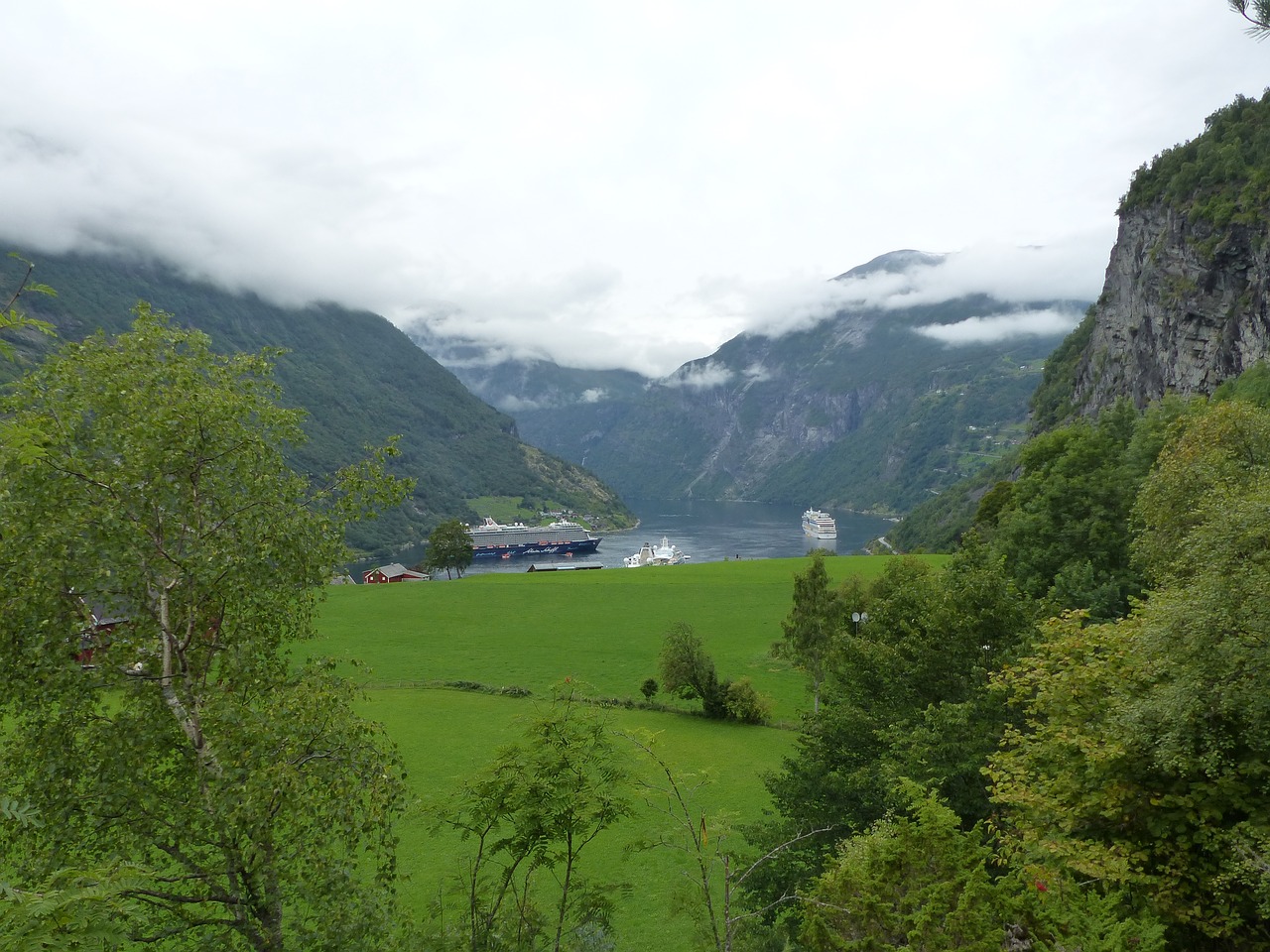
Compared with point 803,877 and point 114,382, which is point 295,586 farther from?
point 803,877

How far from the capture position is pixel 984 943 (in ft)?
25.2

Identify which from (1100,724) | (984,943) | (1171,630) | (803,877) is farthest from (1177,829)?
(803,877)

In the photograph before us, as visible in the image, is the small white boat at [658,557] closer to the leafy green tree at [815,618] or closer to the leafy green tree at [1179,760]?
the leafy green tree at [815,618]

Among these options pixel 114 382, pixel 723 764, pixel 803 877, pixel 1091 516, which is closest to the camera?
pixel 114 382

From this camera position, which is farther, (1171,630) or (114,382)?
(1171,630)

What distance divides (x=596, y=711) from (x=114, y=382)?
25.5ft

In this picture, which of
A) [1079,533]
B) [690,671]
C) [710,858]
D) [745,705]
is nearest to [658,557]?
[690,671]

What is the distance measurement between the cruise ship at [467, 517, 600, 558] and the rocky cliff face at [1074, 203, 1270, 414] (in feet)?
389

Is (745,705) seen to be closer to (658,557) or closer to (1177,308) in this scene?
(1177,308)

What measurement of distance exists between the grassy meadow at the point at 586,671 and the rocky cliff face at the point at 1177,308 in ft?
110

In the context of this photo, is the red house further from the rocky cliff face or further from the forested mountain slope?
the forested mountain slope

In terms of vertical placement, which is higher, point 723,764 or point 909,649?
point 909,649

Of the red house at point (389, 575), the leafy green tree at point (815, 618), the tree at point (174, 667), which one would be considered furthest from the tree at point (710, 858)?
the red house at point (389, 575)

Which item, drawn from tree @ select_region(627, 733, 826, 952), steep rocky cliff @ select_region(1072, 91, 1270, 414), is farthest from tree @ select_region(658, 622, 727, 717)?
steep rocky cliff @ select_region(1072, 91, 1270, 414)
